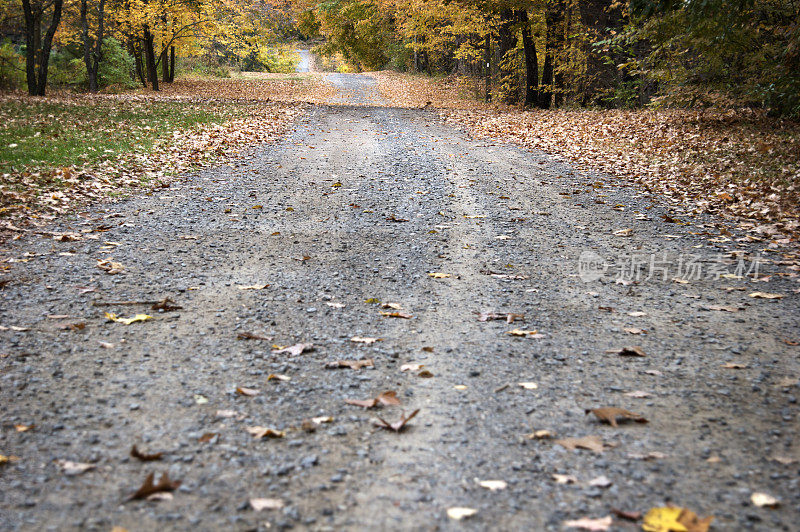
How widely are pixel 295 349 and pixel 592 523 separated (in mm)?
2157

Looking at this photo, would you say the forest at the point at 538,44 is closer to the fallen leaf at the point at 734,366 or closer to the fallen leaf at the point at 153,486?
the fallen leaf at the point at 734,366

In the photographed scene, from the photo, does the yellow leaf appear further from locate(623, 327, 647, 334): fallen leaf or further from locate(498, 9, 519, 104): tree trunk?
locate(498, 9, 519, 104): tree trunk

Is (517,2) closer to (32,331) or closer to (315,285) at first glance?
(315,285)

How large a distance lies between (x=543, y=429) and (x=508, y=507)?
655mm

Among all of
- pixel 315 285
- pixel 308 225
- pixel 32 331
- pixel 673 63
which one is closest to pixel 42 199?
pixel 308 225

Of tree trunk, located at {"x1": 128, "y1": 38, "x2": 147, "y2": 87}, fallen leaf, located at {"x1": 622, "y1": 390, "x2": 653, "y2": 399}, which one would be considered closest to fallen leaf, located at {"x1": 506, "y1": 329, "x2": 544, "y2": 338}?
fallen leaf, located at {"x1": 622, "y1": 390, "x2": 653, "y2": 399}

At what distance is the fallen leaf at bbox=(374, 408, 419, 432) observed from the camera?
118 inches

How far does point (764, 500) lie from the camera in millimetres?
2418

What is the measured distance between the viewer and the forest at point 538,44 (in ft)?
36.8

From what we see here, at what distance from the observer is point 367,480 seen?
2.61 meters

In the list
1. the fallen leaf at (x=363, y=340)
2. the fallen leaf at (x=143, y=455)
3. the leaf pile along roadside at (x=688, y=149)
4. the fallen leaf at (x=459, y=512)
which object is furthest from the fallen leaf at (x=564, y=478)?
the leaf pile along roadside at (x=688, y=149)

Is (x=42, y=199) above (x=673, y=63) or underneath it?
underneath

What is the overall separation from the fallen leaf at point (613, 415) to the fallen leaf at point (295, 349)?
1.78 m

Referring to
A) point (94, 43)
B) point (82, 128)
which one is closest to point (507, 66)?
point (82, 128)
